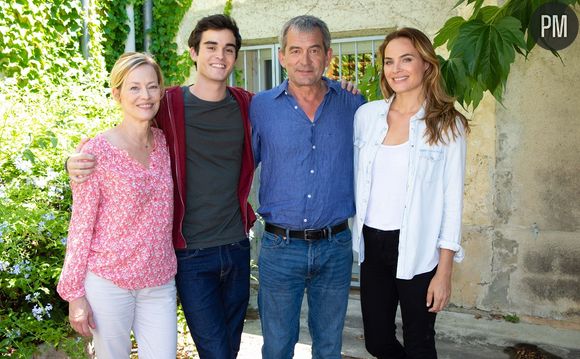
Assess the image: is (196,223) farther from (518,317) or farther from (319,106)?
(518,317)

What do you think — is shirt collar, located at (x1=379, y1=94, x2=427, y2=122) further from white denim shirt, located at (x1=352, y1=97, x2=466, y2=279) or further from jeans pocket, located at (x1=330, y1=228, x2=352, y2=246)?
jeans pocket, located at (x1=330, y1=228, x2=352, y2=246)

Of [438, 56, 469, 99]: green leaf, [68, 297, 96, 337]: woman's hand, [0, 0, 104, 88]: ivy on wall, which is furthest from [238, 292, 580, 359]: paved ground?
[0, 0, 104, 88]: ivy on wall

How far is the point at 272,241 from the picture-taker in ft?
10.5

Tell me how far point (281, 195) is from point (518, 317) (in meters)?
3.22

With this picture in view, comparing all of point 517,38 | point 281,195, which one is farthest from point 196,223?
point 517,38

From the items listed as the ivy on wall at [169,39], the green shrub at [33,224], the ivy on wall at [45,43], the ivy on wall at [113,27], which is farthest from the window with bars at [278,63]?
the green shrub at [33,224]

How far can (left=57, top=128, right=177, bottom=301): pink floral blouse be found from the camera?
8.30ft

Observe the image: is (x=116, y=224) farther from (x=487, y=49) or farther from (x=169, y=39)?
(x=169, y=39)

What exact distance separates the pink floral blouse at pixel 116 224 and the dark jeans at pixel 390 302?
3.51 ft

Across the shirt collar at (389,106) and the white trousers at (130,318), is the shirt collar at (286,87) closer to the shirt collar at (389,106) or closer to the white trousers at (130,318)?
the shirt collar at (389,106)

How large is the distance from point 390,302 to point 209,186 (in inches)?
44.0

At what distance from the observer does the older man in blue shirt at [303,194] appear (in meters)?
3.13

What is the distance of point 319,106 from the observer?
127 inches

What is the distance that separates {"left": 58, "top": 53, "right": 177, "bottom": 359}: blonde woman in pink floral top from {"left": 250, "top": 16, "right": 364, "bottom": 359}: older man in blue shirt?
0.60 metres
